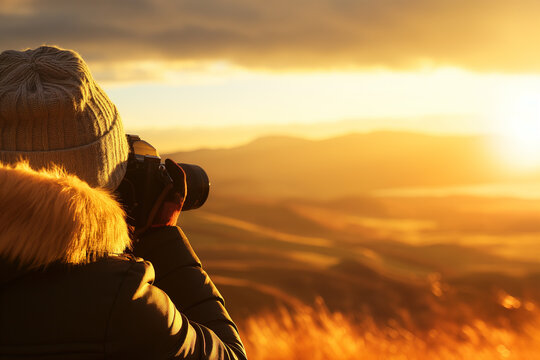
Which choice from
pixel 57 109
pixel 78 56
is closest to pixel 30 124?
pixel 57 109

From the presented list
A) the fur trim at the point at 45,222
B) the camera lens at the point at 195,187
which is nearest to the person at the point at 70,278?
the fur trim at the point at 45,222

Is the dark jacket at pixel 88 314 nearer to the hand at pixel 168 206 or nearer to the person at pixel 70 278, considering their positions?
the person at pixel 70 278

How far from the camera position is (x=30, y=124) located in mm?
1424

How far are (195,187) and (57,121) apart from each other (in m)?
0.56

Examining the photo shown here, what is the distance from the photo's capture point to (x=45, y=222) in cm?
114

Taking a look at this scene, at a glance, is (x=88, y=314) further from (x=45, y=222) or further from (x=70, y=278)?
(x=45, y=222)

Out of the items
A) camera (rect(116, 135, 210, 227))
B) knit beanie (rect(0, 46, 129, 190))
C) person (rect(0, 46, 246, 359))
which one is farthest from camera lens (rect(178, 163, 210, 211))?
person (rect(0, 46, 246, 359))

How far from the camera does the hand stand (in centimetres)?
155

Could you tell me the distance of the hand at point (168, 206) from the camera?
1.55 metres

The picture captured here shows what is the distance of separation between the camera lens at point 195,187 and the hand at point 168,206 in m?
0.24

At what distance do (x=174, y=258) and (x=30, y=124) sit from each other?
47cm

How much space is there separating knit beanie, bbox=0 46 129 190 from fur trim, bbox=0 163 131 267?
24 centimetres

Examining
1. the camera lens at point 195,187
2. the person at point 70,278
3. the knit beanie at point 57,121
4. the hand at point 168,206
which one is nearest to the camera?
the person at point 70,278

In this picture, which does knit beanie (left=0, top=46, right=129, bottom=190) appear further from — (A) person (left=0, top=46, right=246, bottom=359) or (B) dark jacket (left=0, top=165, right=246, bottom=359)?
(B) dark jacket (left=0, top=165, right=246, bottom=359)
